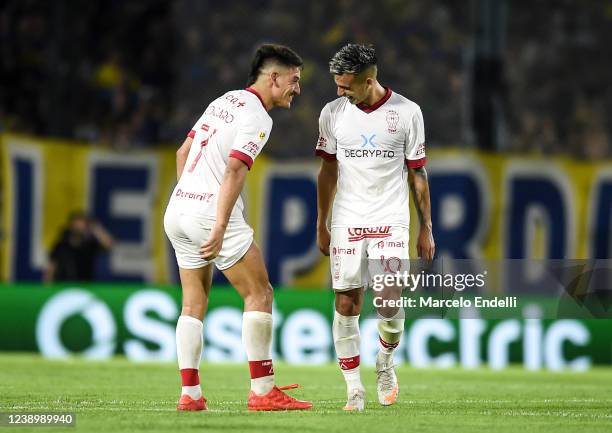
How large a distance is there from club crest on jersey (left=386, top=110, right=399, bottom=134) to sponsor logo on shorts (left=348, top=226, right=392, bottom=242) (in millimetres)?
561

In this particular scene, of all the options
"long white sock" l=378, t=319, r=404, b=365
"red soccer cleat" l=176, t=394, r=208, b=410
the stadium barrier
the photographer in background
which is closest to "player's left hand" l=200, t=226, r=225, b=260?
"red soccer cleat" l=176, t=394, r=208, b=410

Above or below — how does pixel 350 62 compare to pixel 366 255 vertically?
→ above

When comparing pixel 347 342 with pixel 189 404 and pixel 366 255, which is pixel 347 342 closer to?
pixel 366 255

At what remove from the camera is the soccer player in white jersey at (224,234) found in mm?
7062

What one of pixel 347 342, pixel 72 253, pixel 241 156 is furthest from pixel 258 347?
pixel 72 253

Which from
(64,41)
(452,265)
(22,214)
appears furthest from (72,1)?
(452,265)

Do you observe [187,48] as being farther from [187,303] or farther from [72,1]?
[187,303]

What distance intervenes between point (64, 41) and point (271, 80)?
34.4ft

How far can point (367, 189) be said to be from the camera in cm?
751

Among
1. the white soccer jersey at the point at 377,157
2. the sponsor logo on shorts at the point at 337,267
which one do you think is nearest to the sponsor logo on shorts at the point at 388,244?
the white soccer jersey at the point at 377,157

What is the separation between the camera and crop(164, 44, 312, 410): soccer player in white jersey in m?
7.06

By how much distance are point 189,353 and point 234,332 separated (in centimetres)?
651

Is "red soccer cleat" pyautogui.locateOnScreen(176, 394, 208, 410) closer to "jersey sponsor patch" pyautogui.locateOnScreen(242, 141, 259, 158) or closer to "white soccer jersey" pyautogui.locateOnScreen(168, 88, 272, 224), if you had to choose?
"white soccer jersey" pyautogui.locateOnScreen(168, 88, 272, 224)

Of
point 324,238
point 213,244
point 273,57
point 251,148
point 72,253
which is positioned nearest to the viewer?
point 213,244
